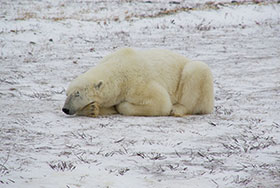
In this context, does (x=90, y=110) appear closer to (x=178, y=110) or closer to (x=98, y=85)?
(x=98, y=85)

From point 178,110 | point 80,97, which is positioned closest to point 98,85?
point 80,97

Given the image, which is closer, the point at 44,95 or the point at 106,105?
the point at 106,105

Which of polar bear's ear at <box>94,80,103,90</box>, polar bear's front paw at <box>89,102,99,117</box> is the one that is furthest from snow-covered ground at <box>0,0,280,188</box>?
polar bear's ear at <box>94,80,103,90</box>

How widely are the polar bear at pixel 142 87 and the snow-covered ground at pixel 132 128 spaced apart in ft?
0.81

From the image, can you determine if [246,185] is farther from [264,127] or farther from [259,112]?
[259,112]

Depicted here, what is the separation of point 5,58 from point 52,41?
2.84 meters

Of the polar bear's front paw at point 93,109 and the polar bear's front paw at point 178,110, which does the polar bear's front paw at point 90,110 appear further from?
the polar bear's front paw at point 178,110

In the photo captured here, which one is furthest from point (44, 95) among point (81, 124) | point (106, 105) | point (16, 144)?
point (16, 144)

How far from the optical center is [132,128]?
538cm

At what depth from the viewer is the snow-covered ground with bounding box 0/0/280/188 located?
3.72 meters

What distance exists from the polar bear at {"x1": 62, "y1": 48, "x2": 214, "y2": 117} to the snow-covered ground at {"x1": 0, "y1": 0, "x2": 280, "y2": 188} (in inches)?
9.8

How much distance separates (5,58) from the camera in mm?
11383

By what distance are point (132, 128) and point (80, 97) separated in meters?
1.05

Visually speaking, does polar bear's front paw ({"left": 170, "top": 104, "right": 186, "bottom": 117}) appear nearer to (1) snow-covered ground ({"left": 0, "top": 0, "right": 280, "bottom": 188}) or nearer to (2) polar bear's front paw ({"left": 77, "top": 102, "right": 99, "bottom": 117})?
(1) snow-covered ground ({"left": 0, "top": 0, "right": 280, "bottom": 188})
